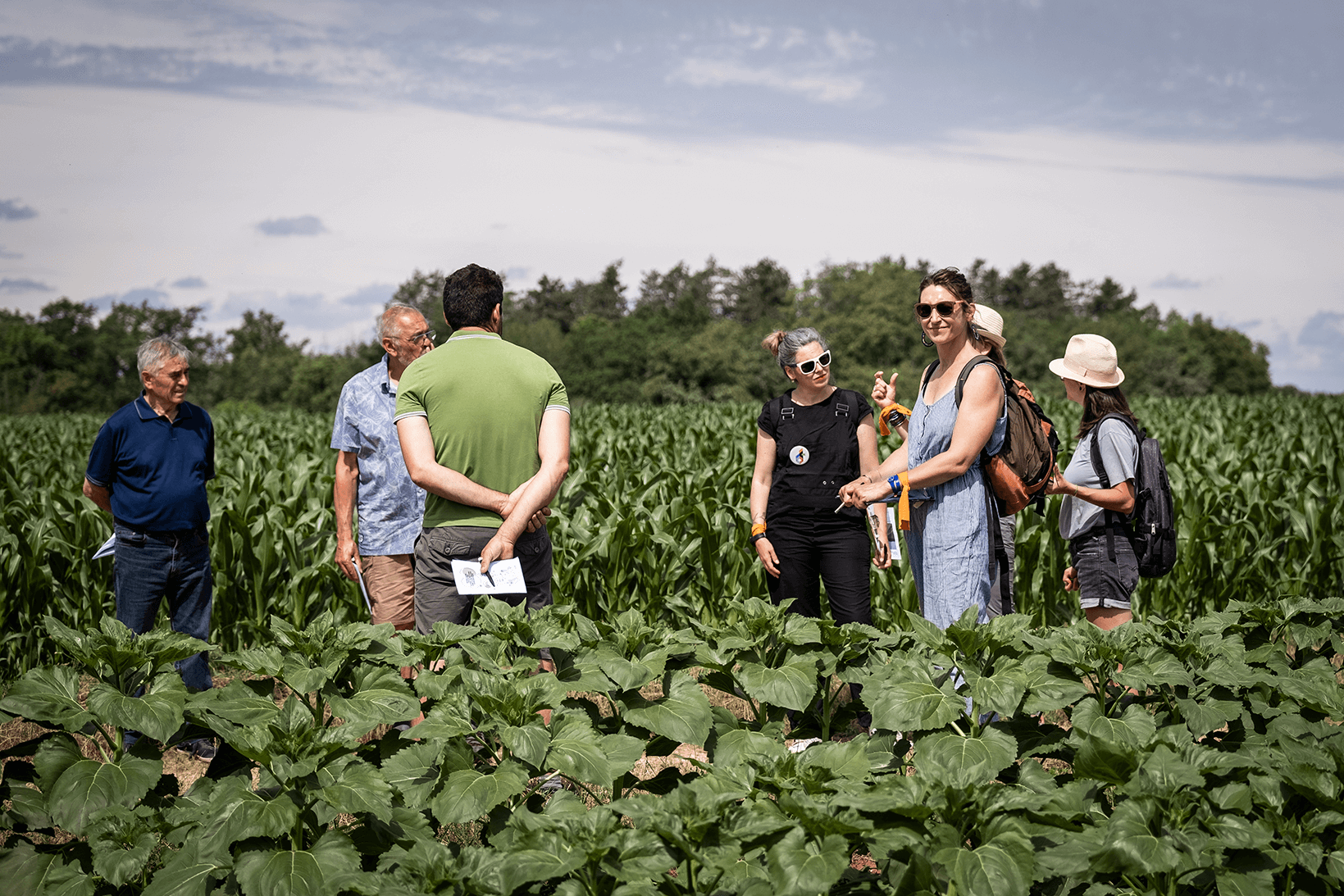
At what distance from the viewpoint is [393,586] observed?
450 centimetres

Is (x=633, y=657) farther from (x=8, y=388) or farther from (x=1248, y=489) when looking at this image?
(x=8, y=388)

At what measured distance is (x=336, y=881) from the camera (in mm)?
2023

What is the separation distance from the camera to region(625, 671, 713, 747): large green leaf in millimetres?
2414

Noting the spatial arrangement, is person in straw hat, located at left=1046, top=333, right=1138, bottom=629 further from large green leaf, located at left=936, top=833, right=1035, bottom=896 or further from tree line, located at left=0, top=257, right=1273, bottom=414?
tree line, located at left=0, top=257, right=1273, bottom=414

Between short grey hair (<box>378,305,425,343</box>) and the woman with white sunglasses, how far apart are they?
176 cm

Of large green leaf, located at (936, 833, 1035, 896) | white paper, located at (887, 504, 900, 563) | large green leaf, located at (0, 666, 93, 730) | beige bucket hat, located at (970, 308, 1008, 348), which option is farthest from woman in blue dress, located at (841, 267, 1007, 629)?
large green leaf, located at (0, 666, 93, 730)

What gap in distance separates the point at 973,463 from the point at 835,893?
198 centimetres

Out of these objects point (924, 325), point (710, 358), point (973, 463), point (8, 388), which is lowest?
point (8, 388)

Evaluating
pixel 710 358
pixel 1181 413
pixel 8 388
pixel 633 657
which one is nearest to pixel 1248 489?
pixel 633 657

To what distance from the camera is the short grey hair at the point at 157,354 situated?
4.57 metres

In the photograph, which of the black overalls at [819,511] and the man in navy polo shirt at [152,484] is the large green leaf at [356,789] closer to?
the black overalls at [819,511]

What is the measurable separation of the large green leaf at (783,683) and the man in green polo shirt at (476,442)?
1216 millimetres

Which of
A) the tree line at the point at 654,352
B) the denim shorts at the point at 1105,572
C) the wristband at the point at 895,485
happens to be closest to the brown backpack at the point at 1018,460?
the wristband at the point at 895,485

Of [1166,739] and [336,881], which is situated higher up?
[1166,739]
